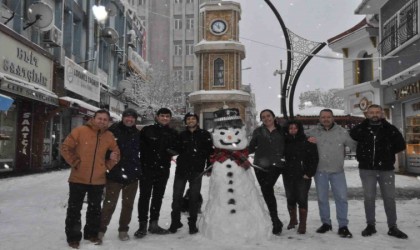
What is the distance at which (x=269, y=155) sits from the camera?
18.4 feet

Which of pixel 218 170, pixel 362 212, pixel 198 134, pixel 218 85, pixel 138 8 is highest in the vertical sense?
pixel 138 8

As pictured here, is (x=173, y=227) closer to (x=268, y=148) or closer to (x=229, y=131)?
(x=229, y=131)

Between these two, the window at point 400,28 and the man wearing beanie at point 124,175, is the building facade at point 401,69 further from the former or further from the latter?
the man wearing beanie at point 124,175

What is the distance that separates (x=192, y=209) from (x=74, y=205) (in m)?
1.59

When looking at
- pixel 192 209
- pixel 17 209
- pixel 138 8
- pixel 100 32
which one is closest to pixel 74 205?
pixel 192 209

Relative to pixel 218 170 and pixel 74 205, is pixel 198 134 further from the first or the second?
pixel 74 205

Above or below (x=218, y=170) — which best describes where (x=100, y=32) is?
above

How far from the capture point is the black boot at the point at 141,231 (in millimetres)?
5188

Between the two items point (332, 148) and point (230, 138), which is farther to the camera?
point (332, 148)

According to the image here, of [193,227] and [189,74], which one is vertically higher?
[189,74]

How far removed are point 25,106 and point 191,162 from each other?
37.8 feet

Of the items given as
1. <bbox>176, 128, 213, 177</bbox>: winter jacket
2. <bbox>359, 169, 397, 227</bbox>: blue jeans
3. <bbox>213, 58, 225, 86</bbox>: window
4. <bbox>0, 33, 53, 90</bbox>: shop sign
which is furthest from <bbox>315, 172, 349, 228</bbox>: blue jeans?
<bbox>213, 58, 225, 86</bbox>: window

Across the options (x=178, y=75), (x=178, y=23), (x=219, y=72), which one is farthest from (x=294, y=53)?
(x=178, y=23)

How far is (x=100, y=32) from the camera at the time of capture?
71.8 feet
